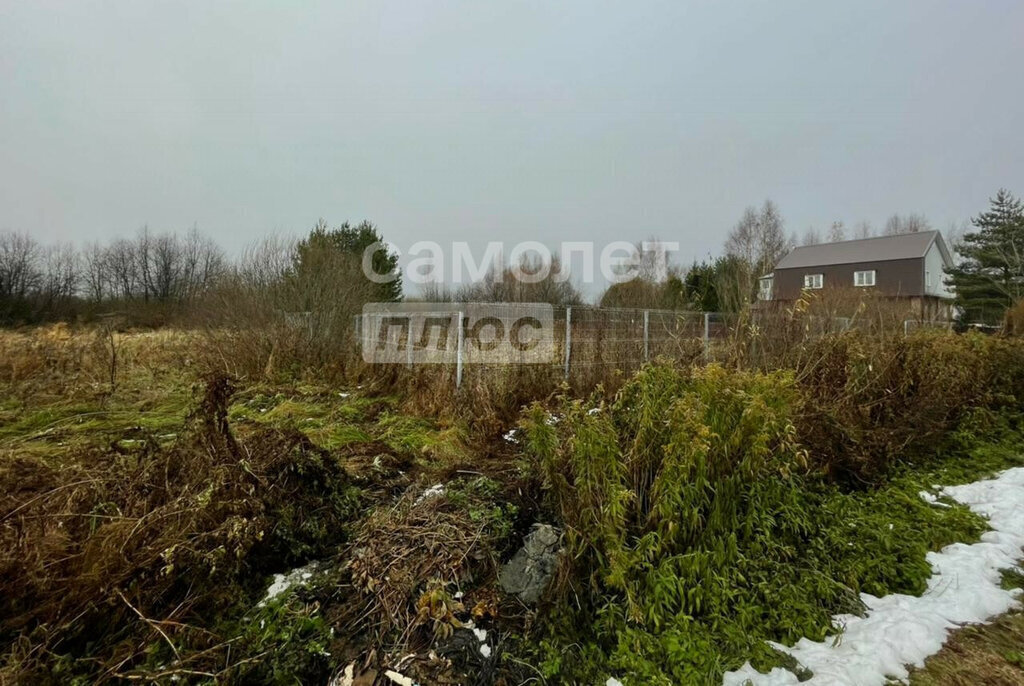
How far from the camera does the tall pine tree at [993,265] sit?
2209 centimetres

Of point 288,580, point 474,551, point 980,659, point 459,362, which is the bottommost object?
point 980,659

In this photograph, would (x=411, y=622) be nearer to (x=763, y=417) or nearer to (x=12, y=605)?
(x=12, y=605)

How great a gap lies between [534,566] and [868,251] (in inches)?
1507

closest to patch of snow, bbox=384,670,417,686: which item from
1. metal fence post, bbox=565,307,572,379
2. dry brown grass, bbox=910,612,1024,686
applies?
dry brown grass, bbox=910,612,1024,686

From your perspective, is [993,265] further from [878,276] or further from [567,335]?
[567,335]

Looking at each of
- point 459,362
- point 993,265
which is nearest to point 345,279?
point 459,362

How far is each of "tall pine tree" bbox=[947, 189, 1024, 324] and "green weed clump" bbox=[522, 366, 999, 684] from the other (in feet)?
91.2

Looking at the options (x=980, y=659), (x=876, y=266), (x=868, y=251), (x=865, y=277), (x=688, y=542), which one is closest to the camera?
(x=980, y=659)

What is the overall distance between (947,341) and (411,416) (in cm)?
755

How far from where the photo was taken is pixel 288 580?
8.49 ft

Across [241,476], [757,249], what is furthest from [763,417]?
[757,249]

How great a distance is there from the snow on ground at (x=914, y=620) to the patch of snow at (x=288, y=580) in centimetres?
228

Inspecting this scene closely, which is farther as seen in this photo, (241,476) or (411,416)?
(411,416)

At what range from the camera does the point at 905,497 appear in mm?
3711
